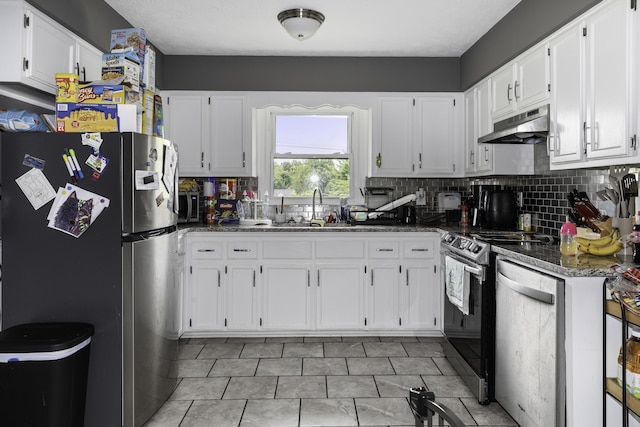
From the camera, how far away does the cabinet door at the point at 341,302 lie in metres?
3.82

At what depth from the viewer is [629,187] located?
2.36 m

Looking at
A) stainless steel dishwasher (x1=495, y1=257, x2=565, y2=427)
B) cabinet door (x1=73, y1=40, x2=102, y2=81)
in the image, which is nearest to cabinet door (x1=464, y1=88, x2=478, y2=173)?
stainless steel dishwasher (x1=495, y1=257, x2=565, y2=427)

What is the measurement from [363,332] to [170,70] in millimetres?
3067

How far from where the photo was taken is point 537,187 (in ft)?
11.3

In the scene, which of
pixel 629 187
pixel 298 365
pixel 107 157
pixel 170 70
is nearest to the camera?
pixel 107 157

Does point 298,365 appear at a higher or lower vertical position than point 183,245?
lower

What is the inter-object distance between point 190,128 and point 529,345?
3383mm

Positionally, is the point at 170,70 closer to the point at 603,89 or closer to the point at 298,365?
the point at 298,365

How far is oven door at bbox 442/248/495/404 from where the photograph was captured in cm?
259

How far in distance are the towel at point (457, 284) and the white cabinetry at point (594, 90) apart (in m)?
0.87

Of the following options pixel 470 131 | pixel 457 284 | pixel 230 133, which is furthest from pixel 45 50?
pixel 470 131

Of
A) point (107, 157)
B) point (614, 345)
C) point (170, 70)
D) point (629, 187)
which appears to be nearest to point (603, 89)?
point (629, 187)

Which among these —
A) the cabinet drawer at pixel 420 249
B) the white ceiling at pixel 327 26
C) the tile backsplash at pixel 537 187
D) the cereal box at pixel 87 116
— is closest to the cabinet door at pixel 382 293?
the cabinet drawer at pixel 420 249

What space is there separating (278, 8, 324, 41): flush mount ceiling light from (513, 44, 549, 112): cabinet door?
58.9 inches
